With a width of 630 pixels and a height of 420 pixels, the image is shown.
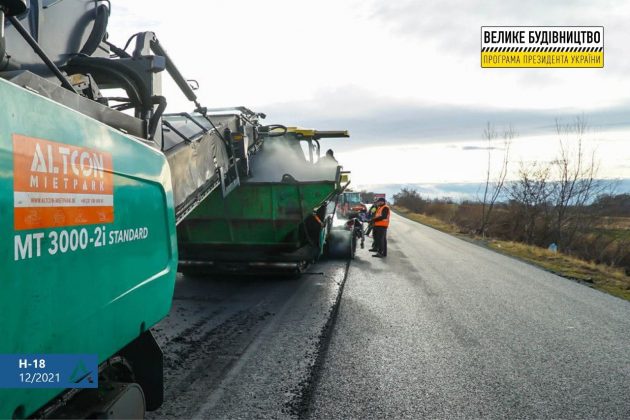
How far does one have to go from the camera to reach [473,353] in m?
4.59

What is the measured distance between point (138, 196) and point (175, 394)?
1.77 m

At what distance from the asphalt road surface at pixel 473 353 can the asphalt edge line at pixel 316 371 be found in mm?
34

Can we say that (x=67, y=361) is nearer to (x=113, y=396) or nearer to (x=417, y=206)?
(x=113, y=396)

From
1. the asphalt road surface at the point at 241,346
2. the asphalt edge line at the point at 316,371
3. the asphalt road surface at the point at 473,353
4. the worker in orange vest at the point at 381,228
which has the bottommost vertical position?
the asphalt road surface at the point at 473,353

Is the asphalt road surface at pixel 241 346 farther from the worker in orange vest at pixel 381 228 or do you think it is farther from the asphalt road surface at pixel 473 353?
the worker in orange vest at pixel 381 228

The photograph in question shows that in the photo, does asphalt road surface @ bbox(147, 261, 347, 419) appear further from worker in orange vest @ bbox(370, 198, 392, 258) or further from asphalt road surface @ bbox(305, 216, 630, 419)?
worker in orange vest @ bbox(370, 198, 392, 258)

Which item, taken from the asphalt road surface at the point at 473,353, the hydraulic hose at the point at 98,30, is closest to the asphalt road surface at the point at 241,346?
A: the asphalt road surface at the point at 473,353

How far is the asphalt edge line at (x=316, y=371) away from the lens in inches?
129

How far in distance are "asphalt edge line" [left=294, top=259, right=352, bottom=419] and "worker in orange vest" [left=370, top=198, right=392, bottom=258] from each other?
243 inches

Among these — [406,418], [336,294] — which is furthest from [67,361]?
[336,294]

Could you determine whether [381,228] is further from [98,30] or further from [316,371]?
[98,30]

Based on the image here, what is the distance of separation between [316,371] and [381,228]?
8585 mm

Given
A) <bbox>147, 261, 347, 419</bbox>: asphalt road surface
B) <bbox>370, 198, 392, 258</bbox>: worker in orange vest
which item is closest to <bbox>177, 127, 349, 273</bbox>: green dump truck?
<bbox>147, 261, 347, 419</bbox>: asphalt road surface

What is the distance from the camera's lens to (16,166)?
1500 mm
